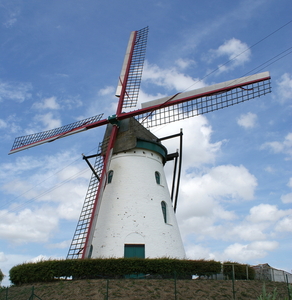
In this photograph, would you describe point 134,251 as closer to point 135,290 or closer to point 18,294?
point 135,290

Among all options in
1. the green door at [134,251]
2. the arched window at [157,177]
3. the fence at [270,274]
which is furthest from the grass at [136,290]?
the arched window at [157,177]

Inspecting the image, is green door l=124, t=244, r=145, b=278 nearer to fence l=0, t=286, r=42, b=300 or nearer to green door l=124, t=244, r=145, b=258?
green door l=124, t=244, r=145, b=258

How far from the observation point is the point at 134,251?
1780 cm

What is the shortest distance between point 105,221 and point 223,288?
280 inches

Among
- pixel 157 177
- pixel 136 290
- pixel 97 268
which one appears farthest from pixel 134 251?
pixel 157 177

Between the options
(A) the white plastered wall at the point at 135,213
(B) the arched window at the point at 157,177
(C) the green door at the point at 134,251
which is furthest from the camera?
(B) the arched window at the point at 157,177

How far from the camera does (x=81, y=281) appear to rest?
48.3 ft

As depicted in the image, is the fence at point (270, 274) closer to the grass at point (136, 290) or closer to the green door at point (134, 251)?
the grass at point (136, 290)

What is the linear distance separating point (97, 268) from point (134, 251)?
9.14 feet

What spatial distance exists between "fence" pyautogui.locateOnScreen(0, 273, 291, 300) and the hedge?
0.49 m

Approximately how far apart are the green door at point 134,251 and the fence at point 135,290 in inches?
103

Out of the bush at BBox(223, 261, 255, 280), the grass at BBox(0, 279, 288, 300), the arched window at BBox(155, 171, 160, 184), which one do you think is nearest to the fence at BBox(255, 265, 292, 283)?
the bush at BBox(223, 261, 255, 280)

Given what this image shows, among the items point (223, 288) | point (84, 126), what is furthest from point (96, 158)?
point (223, 288)

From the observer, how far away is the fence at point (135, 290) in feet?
43.7
